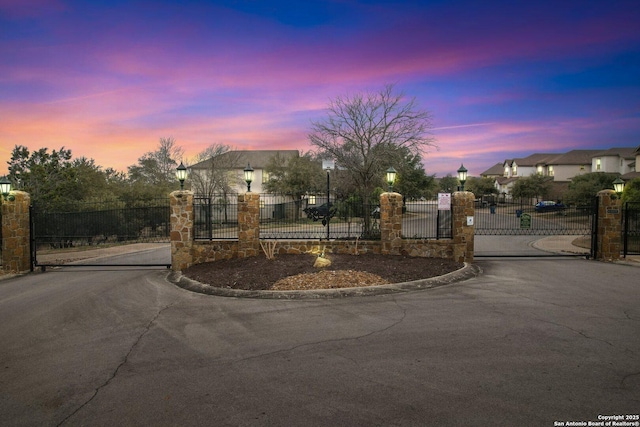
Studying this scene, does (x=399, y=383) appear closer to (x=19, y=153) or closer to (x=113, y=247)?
(x=113, y=247)

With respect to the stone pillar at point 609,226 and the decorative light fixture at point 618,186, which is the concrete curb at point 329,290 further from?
the decorative light fixture at point 618,186

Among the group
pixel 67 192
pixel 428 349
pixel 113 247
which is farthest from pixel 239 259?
pixel 67 192

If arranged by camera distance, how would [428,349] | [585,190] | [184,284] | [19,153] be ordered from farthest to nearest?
[585,190] < [19,153] < [184,284] < [428,349]

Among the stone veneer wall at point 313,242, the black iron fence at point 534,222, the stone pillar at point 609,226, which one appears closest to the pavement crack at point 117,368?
the stone veneer wall at point 313,242

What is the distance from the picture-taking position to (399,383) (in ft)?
14.4

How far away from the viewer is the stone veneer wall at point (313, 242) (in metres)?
11.9

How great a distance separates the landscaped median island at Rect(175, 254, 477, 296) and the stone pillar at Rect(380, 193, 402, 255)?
37 centimetres

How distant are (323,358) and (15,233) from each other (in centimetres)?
1219

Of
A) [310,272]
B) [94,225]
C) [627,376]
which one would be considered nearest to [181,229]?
[310,272]

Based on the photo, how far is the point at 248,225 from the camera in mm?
12117

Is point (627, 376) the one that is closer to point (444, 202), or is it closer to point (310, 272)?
point (310, 272)

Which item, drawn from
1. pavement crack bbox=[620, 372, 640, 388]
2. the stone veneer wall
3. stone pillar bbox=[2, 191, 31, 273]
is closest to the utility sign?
the stone veneer wall

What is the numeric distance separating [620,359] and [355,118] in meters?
14.1

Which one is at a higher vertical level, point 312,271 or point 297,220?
point 297,220
